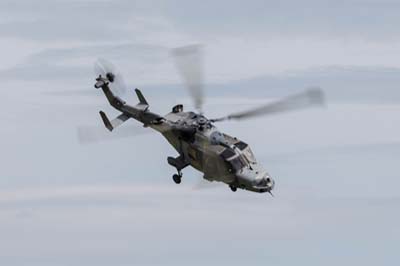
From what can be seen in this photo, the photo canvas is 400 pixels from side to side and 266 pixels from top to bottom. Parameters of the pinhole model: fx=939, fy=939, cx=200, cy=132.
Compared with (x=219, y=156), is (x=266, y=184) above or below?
below

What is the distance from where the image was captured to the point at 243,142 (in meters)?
62.8

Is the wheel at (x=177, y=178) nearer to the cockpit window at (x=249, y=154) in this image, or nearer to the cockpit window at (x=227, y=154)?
the cockpit window at (x=227, y=154)

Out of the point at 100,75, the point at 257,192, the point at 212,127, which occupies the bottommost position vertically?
the point at 257,192

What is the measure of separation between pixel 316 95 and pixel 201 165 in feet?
40.2

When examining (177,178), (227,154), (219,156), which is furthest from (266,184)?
(177,178)

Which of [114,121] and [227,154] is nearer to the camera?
[227,154]

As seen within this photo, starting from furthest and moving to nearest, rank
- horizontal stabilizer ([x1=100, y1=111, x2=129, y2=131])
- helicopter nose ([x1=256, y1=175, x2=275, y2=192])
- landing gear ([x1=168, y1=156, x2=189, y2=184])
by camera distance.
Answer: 1. horizontal stabilizer ([x1=100, y1=111, x2=129, y2=131])
2. landing gear ([x1=168, y1=156, x2=189, y2=184])
3. helicopter nose ([x1=256, y1=175, x2=275, y2=192])

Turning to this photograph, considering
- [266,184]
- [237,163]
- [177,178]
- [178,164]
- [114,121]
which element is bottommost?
[266,184]

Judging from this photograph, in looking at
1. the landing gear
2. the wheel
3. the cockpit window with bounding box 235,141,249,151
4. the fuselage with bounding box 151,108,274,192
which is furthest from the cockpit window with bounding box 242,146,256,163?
the wheel

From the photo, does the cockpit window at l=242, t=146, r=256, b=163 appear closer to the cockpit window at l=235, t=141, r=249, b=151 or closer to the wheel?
the cockpit window at l=235, t=141, r=249, b=151

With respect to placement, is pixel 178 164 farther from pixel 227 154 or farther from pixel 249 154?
pixel 249 154

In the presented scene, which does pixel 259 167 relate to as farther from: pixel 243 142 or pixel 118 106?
pixel 118 106

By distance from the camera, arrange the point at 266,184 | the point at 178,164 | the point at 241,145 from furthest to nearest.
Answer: the point at 178,164, the point at 241,145, the point at 266,184

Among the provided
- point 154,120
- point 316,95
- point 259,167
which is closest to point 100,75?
point 154,120
